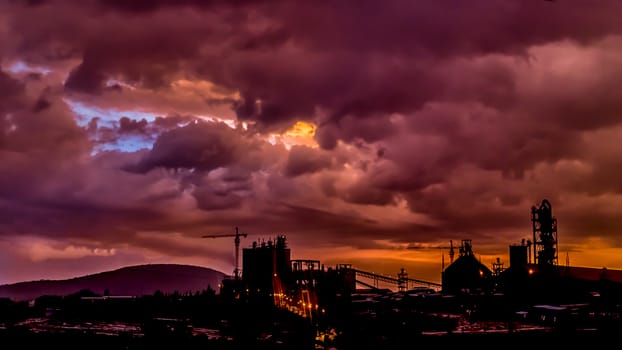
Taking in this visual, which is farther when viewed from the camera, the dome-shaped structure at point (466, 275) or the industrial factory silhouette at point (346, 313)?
the dome-shaped structure at point (466, 275)

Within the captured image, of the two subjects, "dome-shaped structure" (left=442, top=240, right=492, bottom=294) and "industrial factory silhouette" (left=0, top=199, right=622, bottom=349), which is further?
"dome-shaped structure" (left=442, top=240, right=492, bottom=294)

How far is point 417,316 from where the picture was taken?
78.9 m

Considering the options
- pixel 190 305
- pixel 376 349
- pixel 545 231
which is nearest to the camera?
pixel 376 349

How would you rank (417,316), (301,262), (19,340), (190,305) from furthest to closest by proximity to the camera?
(301,262) < (190,305) < (417,316) < (19,340)

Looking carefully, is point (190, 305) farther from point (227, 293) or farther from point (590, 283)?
point (590, 283)

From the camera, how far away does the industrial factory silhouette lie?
65.9 m

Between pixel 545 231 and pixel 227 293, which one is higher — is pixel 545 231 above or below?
above

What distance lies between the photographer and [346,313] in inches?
3445

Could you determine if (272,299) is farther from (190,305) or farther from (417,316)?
(417,316)

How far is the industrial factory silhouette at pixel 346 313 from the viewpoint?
65.9 metres

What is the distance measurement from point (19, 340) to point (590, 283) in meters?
69.4

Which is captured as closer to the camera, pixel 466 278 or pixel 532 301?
pixel 532 301

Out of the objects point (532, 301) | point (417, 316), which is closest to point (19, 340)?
point (417, 316)

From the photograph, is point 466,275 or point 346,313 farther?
point 466,275
